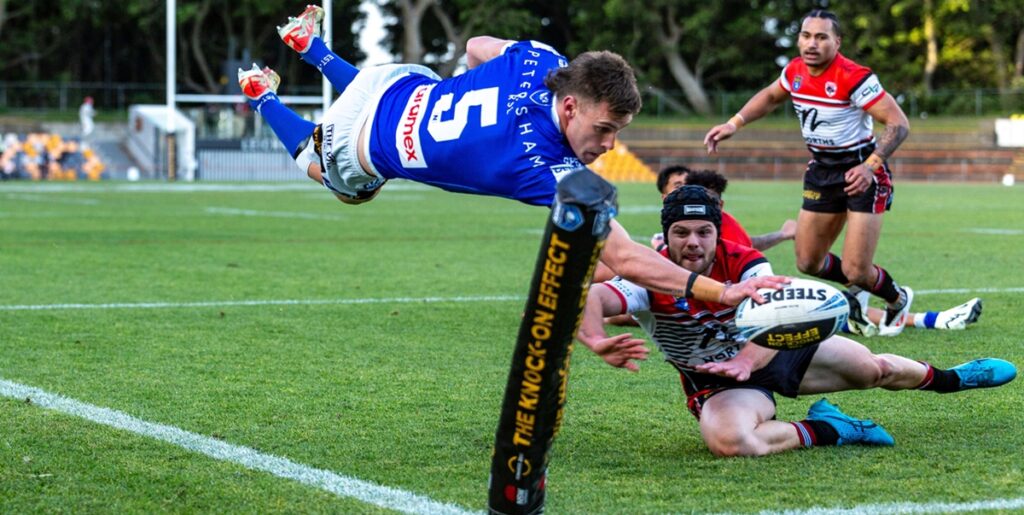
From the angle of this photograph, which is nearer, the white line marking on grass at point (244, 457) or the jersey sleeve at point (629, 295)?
the white line marking on grass at point (244, 457)

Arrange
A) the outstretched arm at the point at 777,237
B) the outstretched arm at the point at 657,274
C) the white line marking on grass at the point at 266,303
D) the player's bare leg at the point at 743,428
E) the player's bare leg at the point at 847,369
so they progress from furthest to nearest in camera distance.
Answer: the outstretched arm at the point at 777,237, the white line marking on grass at the point at 266,303, the player's bare leg at the point at 847,369, the player's bare leg at the point at 743,428, the outstretched arm at the point at 657,274

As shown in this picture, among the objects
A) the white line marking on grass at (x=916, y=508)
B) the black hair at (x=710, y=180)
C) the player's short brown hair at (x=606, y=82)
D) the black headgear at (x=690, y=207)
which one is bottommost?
the white line marking on grass at (x=916, y=508)

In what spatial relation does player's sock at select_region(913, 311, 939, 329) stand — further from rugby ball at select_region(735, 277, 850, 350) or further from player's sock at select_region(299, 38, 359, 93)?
rugby ball at select_region(735, 277, 850, 350)

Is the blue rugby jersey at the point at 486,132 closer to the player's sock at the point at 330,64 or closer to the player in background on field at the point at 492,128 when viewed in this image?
the player in background on field at the point at 492,128

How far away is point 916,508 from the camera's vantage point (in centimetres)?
428

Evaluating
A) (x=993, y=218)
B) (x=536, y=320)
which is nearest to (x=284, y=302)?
(x=536, y=320)

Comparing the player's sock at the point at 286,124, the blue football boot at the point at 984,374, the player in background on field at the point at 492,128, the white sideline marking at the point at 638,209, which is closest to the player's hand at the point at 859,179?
the blue football boot at the point at 984,374

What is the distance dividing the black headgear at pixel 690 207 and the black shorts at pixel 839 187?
3733 mm

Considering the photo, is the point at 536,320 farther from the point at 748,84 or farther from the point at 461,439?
the point at 748,84

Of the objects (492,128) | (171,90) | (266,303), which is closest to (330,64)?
Answer: (492,128)

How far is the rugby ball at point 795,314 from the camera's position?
449 cm

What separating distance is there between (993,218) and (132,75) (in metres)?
47.6

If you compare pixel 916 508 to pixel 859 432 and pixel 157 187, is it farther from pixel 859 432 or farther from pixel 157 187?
pixel 157 187

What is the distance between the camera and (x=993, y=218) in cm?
2139
